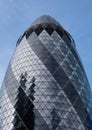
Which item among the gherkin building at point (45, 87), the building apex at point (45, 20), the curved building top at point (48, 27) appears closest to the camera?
the gherkin building at point (45, 87)

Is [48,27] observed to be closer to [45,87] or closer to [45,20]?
[45,20]

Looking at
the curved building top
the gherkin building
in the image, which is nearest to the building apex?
the curved building top

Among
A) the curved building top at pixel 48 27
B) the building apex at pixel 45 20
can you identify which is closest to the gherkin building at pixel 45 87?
the curved building top at pixel 48 27

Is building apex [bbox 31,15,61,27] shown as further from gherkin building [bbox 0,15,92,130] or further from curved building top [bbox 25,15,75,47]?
gherkin building [bbox 0,15,92,130]

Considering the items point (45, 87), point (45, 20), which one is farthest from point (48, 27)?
point (45, 87)

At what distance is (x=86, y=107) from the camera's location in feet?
78.5

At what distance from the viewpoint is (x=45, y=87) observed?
23969 mm

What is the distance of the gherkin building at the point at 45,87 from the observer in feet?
73.1

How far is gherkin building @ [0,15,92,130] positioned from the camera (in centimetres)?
2228

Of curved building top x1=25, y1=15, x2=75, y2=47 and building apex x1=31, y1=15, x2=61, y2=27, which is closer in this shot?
curved building top x1=25, y1=15, x2=75, y2=47

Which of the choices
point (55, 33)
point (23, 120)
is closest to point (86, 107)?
point (23, 120)

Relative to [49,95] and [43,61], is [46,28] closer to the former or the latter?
[43,61]

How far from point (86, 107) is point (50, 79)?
2.72 metres

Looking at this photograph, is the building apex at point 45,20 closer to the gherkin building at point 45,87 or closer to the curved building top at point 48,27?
the curved building top at point 48,27
